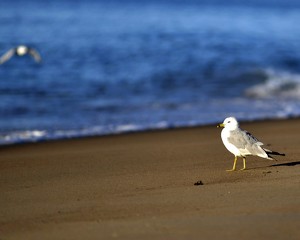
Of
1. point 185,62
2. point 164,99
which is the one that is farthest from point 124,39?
point 164,99

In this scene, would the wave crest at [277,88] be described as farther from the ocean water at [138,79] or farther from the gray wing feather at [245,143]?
the gray wing feather at [245,143]

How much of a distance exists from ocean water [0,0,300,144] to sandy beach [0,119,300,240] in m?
2.00

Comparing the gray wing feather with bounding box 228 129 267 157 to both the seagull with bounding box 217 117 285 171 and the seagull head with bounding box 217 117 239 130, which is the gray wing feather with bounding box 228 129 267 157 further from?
the seagull head with bounding box 217 117 239 130

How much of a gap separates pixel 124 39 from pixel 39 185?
23.3 m

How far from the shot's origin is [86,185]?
7.78 metres

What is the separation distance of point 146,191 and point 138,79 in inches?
492

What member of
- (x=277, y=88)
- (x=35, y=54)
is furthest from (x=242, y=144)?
(x=277, y=88)

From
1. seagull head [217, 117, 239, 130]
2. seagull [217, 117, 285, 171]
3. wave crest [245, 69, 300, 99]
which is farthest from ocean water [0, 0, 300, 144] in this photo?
seagull [217, 117, 285, 171]

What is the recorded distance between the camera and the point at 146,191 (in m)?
7.33

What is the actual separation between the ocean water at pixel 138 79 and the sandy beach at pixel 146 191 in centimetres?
200

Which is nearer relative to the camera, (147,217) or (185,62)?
(147,217)

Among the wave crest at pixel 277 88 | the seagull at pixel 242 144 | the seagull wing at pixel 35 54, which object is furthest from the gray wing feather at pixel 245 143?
the wave crest at pixel 277 88

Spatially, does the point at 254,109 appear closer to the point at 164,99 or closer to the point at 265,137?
the point at 164,99

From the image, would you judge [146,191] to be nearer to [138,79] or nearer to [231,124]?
[231,124]
